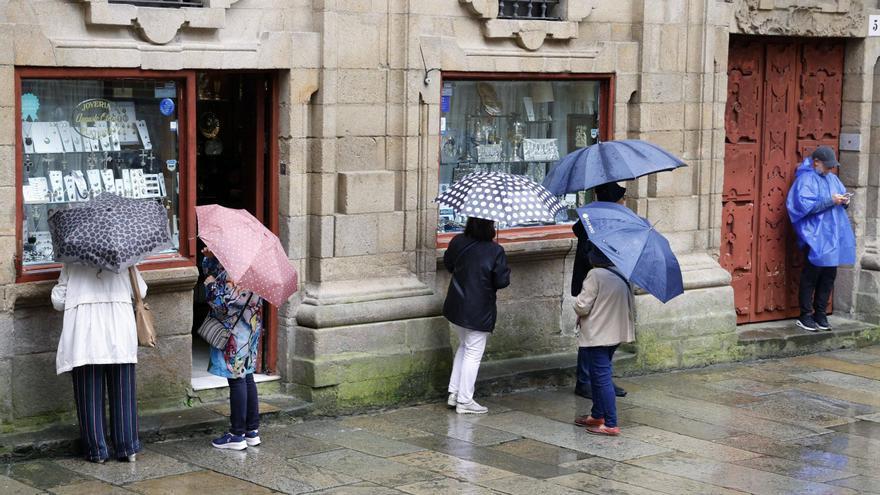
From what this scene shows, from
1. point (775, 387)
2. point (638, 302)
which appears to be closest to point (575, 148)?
point (638, 302)

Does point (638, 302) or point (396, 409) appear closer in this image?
point (396, 409)

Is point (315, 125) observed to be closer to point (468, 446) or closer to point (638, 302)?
Answer: point (468, 446)

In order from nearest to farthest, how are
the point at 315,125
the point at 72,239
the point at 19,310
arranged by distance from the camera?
1. the point at 72,239
2. the point at 19,310
3. the point at 315,125

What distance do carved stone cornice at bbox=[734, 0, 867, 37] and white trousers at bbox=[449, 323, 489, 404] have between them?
4355 millimetres

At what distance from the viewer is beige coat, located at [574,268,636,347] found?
10148 millimetres

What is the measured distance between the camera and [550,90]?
40.3ft

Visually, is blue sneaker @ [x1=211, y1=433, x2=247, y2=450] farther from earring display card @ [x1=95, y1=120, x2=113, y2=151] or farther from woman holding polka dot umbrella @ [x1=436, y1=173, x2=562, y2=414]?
earring display card @ [x1=95, y1=120, x2=113, y2=151]

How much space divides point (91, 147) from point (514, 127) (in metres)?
3.85

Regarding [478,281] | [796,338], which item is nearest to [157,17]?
[478,281]

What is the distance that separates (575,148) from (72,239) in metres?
5.28

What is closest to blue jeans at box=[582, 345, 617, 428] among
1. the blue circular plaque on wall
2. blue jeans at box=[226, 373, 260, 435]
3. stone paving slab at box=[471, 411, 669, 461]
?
stone paving slab at box=[471, 411, 669, 461]

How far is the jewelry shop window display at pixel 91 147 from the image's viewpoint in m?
9.42

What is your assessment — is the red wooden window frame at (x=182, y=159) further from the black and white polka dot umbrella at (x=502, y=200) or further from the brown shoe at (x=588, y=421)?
the brown shoe at (x=588, y=421)

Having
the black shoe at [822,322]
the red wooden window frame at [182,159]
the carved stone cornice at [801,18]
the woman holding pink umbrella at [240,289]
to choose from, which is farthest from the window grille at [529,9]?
the black shoe at [822,322]
